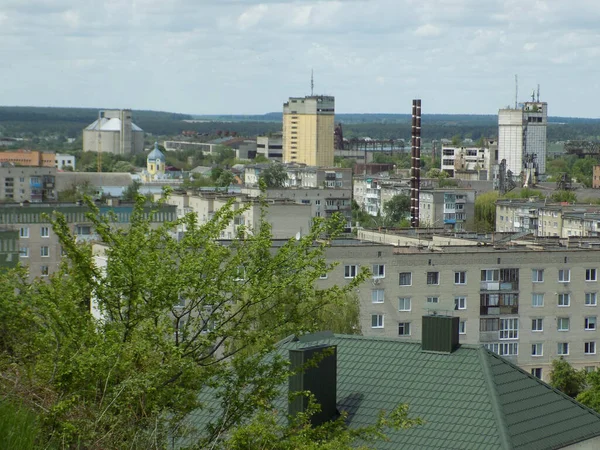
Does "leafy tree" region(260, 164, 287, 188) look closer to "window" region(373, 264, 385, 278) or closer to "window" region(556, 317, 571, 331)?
"window" region(556, 317, 571, 331)

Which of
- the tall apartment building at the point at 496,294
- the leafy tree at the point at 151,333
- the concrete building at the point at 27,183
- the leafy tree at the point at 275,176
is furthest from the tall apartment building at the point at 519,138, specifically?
the leafy tree at the point at 151,333

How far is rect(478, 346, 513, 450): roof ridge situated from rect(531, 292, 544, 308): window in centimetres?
2472

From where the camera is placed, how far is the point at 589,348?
138ft

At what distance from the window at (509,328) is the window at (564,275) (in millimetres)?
1953

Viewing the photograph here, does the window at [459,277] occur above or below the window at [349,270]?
below

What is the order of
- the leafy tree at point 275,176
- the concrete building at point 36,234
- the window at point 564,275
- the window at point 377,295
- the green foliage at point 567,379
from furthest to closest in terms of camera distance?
1. the leafy tree at point 275,176
2. the concrete building at point 36,234
3. the window at point 564,275
4. the window at point 377,295
5. the green foliage at point 567,379

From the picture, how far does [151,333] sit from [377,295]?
95.2 feet

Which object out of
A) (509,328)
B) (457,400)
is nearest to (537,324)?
(509,328)

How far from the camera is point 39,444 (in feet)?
29.2

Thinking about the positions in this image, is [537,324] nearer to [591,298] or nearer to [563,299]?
[563,299]

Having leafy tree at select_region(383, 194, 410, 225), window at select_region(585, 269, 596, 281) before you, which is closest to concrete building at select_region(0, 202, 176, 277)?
window at select_region(585, 269, 596, 281)

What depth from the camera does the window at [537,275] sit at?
4131 cm

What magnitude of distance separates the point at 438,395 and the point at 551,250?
2561cm

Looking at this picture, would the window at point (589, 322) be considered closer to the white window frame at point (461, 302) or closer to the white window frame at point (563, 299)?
the white window frame at point (563, 299)
